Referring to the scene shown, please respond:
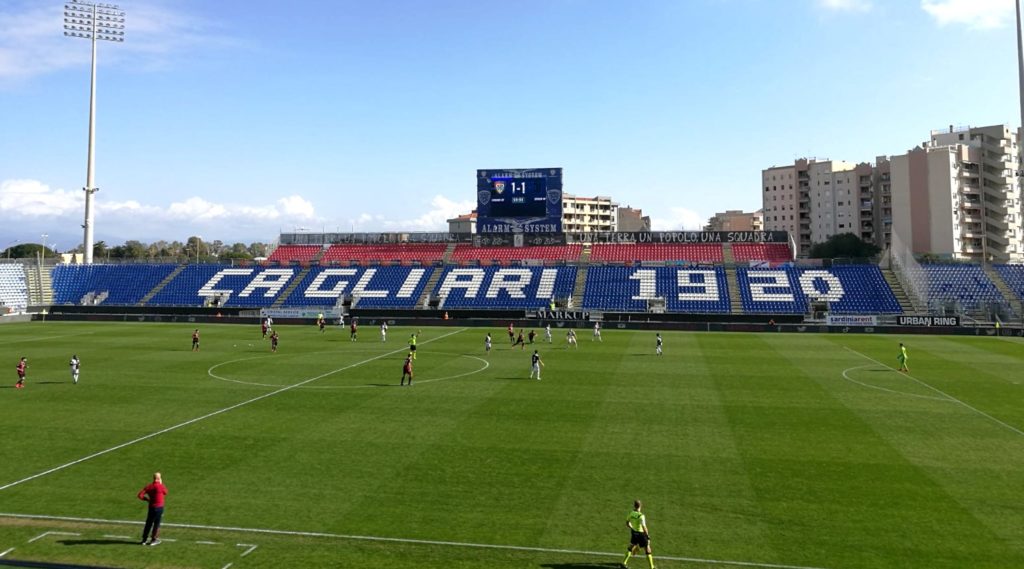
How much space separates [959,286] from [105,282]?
94050 millimetres

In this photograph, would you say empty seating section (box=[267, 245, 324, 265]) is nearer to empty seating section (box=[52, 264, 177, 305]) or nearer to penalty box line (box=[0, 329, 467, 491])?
empty seating section (box=[52, 264, 177, 305])

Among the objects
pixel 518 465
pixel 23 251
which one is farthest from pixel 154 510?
pixel 23 251

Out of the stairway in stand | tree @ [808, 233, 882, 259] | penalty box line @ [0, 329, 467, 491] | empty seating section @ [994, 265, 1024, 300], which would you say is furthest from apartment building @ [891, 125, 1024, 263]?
the stairway in stand

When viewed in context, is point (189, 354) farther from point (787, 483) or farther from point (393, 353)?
point (787, 483)

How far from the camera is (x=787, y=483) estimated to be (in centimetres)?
1775

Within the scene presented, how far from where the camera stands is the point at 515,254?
3371 inches

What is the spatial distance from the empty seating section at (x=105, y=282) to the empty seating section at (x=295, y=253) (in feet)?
42.3

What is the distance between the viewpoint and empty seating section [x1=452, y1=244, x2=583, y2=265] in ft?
274

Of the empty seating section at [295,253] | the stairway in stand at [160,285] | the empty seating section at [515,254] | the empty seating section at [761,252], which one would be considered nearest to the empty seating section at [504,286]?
the empty seating section at [515,254]

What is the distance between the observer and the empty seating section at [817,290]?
63.6 m

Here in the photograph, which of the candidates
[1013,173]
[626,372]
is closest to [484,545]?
[626,372]

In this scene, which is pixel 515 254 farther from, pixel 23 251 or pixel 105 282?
pixel 23 251

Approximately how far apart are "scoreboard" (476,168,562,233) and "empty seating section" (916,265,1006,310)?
38.3 metres

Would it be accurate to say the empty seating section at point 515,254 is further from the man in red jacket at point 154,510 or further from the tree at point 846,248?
the man in red jacket at point 154,510
